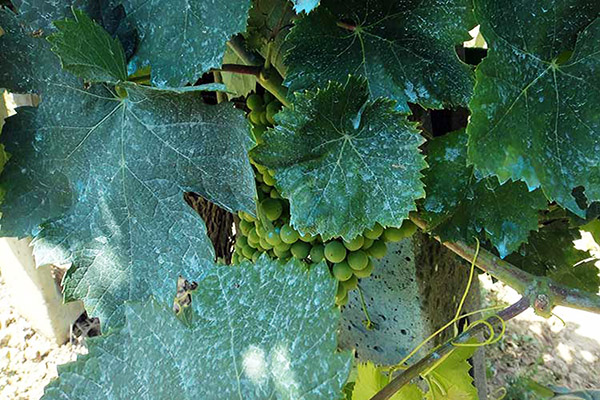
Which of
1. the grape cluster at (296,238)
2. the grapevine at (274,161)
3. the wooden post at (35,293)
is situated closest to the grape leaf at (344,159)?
the grapevine at (274,161)

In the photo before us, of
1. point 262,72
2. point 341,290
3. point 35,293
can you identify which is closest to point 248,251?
point 341,290

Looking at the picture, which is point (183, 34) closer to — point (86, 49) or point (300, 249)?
point (86, 49)

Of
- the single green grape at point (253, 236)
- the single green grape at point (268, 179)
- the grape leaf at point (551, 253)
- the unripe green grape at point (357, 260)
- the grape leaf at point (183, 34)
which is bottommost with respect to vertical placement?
the grape leaf at point (551, 253)

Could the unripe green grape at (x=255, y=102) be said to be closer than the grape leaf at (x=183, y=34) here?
No

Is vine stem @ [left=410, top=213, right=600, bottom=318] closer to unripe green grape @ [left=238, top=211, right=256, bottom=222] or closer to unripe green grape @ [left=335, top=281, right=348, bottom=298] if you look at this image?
unripe green grape @ [left=335, top=281, right=348, bottom=298]

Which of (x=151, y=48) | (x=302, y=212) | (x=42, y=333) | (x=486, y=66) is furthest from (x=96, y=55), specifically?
(x=42, y=333)

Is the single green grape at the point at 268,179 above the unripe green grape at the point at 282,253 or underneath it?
above

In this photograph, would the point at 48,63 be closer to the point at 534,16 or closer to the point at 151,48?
the point at 151,48

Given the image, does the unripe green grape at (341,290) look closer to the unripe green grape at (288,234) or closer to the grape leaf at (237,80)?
the unripe green grape at (288,234)
